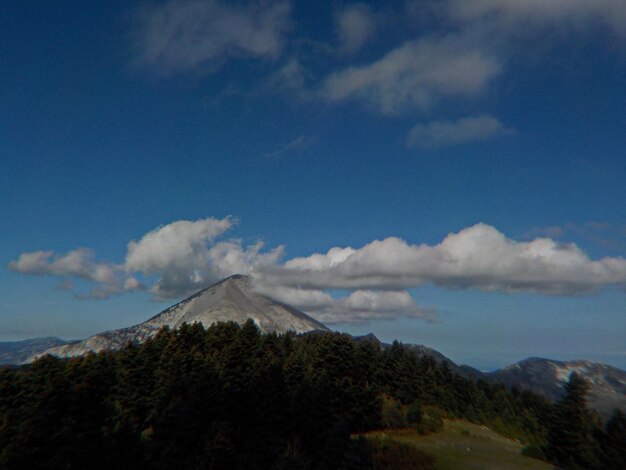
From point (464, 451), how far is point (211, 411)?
29.4m

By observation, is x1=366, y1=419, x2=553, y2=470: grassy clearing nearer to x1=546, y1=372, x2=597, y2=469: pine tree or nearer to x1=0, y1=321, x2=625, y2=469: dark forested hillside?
x1=546, y1=372, x2=597, y2=469: pine tree

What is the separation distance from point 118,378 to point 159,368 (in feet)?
22.5

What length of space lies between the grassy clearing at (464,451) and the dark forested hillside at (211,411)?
3998 millimetres

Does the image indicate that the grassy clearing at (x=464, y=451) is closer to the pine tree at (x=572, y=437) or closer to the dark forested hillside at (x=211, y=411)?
the pine tree at (x=572, y=437)

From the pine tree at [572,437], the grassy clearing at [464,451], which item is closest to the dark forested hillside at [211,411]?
the pine tree at [572,437]

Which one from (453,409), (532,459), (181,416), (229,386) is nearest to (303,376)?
(229,386)

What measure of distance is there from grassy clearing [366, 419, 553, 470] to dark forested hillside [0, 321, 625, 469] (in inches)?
157

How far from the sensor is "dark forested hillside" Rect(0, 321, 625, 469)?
34.9 meters

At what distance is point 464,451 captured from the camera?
46.7m

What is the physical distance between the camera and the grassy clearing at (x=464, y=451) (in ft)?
131

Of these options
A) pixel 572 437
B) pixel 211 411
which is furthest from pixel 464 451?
pixel 211 411

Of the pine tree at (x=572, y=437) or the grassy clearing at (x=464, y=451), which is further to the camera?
the pine tree at (x=572, y=437)

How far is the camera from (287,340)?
320 ft

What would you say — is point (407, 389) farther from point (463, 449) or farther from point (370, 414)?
point (463, 449)
